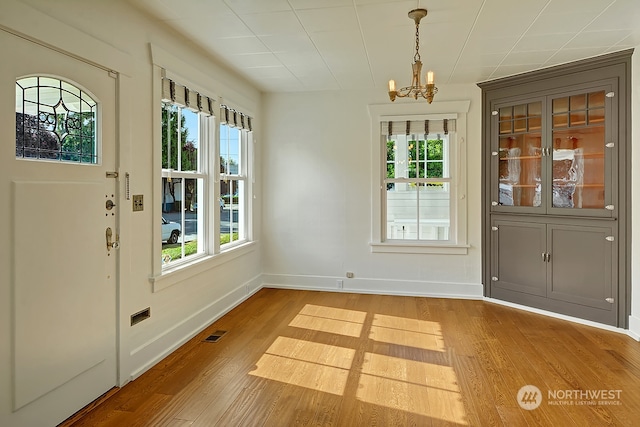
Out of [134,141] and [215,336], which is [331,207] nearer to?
[215,336]

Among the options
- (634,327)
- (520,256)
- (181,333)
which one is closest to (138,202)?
(181,333)

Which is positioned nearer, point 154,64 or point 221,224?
point 154,64

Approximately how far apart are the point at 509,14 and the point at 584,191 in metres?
2.21

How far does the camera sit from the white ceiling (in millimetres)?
2908

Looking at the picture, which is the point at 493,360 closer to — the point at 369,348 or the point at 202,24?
the point at 369,348

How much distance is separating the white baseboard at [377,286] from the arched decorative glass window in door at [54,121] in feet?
11.3

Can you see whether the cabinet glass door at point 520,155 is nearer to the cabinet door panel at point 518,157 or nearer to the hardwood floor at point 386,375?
the cabinet door panel at point 518,157

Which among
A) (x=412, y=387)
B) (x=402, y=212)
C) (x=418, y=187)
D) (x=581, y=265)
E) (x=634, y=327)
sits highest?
(x=418, y=187)

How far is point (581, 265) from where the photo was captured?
4.24m

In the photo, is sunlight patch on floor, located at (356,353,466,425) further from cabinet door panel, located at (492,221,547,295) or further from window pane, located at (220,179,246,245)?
window pane, located at (220,179,246,245)

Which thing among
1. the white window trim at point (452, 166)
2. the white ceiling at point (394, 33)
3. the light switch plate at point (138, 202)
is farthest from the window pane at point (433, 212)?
the light switch plate at point (138, 202)

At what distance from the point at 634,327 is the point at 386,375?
8.58 ft

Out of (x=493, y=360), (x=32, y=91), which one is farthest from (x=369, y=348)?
(x=32, y=91)

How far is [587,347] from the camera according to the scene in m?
3.56
